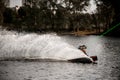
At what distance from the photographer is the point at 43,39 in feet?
173

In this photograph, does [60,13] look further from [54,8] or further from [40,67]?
[40,67]

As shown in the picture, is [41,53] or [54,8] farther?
[54,8]

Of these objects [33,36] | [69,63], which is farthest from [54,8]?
[69,63]

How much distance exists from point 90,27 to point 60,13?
19180mm

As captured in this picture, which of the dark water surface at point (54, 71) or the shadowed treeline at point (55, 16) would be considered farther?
the shadowed treeline at point (55, 16)

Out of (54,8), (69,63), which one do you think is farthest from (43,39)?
(54,8)

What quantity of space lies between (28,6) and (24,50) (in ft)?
406

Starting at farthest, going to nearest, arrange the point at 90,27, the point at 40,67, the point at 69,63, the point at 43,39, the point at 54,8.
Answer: the point at 90,27 < the point at 54,8 < the point at 43,39 < the point at 69,63 < the point at 40,67

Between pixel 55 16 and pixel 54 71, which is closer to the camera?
pixel 54 71

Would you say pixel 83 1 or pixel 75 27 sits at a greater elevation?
pixel 83 1

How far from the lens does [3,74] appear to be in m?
33.8

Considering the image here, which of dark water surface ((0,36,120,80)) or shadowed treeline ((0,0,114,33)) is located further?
shadowed treeline ((0,0,114,33))

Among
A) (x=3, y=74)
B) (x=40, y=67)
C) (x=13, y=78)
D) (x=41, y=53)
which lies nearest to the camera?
(x=13, y=78)

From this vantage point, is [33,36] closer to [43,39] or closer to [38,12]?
[43,39]
